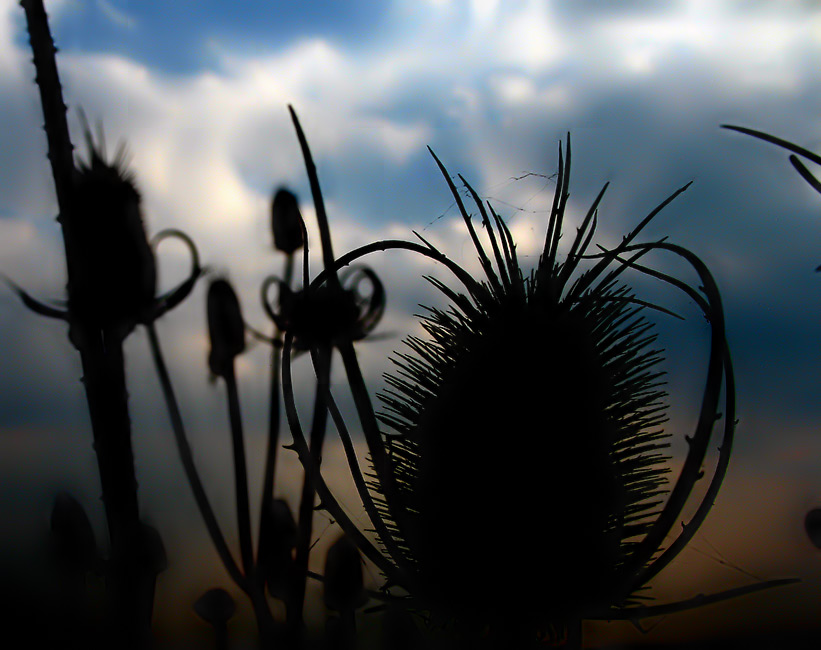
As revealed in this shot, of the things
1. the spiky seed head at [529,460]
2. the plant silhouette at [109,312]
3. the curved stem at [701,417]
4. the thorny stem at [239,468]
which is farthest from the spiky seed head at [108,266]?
the curved stem at [701,417]

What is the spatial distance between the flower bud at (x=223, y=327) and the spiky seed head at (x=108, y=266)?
84 millimetres

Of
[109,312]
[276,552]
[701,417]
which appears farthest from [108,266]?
[701,417]

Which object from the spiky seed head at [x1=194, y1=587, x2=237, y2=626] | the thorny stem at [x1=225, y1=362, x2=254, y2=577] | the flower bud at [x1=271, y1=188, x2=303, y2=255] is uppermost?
the flower bud at [x1=271, y1=188, x2=303, y2=255]

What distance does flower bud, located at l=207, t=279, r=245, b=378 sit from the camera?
58 centimetres

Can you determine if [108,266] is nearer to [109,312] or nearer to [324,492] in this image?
[109,312]

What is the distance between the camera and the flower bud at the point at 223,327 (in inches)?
22.7

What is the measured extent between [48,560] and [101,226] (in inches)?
9.6

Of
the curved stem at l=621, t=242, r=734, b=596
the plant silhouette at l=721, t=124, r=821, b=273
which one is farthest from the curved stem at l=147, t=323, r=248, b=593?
the plant silhouette at l=721, t=124, r=821, b=273

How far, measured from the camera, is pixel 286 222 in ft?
2.13

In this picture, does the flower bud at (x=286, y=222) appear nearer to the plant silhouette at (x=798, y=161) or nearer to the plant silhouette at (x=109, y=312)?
the plant silhouette at (x=109, y=312)

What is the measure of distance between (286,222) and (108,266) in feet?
0.67

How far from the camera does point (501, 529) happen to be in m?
0.49

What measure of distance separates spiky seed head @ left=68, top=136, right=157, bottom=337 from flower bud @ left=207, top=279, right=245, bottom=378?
8 centimetres

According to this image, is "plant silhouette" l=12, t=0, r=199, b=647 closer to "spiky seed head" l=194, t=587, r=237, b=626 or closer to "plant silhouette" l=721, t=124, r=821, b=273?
"spiky seed head" l=194, t=587, r=237, b=626
